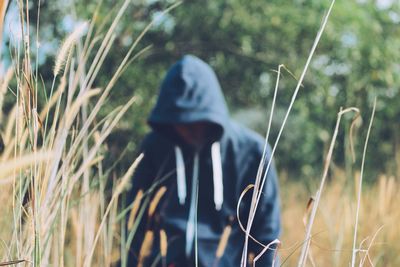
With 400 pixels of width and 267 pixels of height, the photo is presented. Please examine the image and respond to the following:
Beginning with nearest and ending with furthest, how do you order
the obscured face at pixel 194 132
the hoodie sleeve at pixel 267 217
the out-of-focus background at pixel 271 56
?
the hoodie sleeve at pixel 267 217 < the obscured face at pixel 194 132 < the out-of-focus background at pixel 271 56

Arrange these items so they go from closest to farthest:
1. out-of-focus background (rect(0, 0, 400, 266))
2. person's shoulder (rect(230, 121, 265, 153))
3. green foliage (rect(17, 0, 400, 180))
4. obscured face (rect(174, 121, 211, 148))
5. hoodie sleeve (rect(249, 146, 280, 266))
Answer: hoodie sleeve (rect(249, 146, 280, 266))
person's shoulder (rect(230, 121, 265, 153))
obscured face (rect(174, 121, 211, 148))
out-of-focus background (rect(0, 0, 400, 266))
green foliage (rect(17, 0, 400, 180))

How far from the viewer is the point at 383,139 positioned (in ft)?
23.4

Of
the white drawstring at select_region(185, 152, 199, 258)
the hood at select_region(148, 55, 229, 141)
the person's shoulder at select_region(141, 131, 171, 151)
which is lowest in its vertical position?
the white drawstring at select_region(185, 152, 199, 258)

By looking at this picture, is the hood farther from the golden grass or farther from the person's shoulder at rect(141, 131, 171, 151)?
the golden grass

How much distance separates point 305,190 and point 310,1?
1534 mm

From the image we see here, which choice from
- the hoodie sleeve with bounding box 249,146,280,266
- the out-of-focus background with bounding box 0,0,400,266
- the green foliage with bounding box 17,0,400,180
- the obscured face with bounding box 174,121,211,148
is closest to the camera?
the hoodie sleeve with bounding box 249,146,280,266

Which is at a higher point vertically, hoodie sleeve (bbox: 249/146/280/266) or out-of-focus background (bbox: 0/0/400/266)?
out-of-focus background (bbox: 0/0/400/266)

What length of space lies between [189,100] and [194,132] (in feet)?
0.38

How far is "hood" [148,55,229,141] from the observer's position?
242cm

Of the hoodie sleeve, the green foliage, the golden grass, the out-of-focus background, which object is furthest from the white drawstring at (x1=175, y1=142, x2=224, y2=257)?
the green foliage

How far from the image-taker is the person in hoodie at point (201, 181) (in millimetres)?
2215

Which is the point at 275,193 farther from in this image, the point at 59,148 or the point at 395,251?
the point at 59,148

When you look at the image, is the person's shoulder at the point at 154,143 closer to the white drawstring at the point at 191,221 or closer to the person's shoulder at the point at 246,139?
the white drawstring at the point at 191,221

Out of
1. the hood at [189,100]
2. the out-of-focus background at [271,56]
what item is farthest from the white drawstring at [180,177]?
the out-of-focus background at [271,56]
